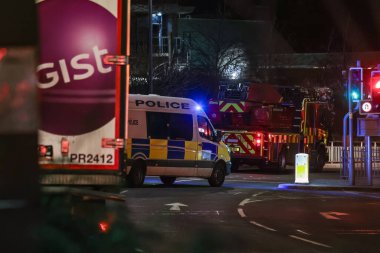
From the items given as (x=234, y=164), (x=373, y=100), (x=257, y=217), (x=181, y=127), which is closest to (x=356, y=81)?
(x=373, y=100)

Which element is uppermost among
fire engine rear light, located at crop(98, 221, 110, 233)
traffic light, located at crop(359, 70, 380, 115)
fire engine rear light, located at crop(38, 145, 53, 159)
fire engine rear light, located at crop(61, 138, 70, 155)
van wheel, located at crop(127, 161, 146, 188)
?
traffic light, located at crop(359, 70, 380, 115)

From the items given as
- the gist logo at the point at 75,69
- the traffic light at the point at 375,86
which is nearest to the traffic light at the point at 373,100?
the traffic light at the point at 375,86

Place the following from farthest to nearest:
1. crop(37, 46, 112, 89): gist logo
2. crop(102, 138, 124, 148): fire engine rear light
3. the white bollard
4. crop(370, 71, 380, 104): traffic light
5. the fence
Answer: the fence < the white bollard < crop(370, 71, 380, 104): traffic light < crop(102, 138, 124, 148): fire engine rear light < crop(37, 46, 112, 89): gist logo

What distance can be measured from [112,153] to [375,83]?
14003 mm

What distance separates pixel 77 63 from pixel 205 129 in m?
12.7

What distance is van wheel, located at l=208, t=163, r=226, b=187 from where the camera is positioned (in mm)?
18703

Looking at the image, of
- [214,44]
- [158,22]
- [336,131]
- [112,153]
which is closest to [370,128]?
[112,153]

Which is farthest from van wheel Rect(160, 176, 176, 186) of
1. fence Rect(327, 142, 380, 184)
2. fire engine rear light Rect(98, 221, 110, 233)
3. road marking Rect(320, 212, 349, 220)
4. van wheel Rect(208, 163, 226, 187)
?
fire engine rear light Rect(98, 221, 110, 233)

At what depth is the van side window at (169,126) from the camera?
1747cm

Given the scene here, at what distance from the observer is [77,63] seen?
604cm

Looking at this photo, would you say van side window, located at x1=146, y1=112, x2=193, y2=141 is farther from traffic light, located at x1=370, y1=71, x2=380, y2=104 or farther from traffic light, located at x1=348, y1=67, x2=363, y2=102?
traffic light, located at x1=370, y1=71, x2=380, y2=104

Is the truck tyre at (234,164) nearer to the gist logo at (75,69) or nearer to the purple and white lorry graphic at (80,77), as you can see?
the purple and white lorry graphic at (80,77)

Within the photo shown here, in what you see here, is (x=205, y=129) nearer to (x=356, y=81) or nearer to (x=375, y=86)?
(x=356, y=81)

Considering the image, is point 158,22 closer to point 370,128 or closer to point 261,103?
point 261,103
